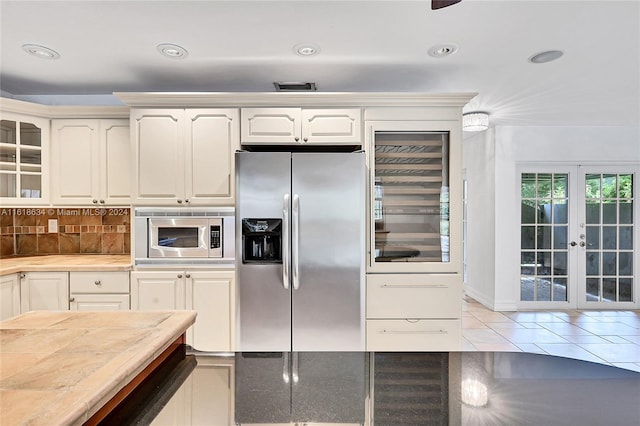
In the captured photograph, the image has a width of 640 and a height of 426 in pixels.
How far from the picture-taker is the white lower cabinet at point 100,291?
2.55 meters

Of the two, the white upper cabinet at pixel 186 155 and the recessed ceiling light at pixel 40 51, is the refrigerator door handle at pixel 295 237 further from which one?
the recessed ceiling light at pixel 40 51

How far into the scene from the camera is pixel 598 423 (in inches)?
29.5

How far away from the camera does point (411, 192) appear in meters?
2.61

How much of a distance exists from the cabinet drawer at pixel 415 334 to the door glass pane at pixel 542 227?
272 cm

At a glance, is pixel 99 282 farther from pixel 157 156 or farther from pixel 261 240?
pixel 261 240

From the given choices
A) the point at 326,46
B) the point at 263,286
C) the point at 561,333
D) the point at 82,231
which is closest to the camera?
the point at 326,46

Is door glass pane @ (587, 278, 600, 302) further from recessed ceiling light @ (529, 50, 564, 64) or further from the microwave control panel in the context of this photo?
the microwave control panel

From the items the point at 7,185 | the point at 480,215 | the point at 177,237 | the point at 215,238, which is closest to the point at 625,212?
the point at 480,215

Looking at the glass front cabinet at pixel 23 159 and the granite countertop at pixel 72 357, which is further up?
the glass front cabinet at pixel 23 159

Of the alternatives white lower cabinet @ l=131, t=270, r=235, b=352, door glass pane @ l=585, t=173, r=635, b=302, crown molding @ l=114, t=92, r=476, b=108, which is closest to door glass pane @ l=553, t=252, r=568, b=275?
door glass pane @ l=585, t=173, r=635, b=302

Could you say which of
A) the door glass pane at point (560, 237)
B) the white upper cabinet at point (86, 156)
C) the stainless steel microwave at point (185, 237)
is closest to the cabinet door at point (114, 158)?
the white upper cabinet at point (86, 156)

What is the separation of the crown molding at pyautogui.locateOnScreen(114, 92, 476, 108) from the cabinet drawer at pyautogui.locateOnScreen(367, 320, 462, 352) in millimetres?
1665

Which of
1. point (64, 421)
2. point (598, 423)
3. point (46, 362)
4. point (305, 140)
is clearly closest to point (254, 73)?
point (305, 140)

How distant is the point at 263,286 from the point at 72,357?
1537 millimetres
